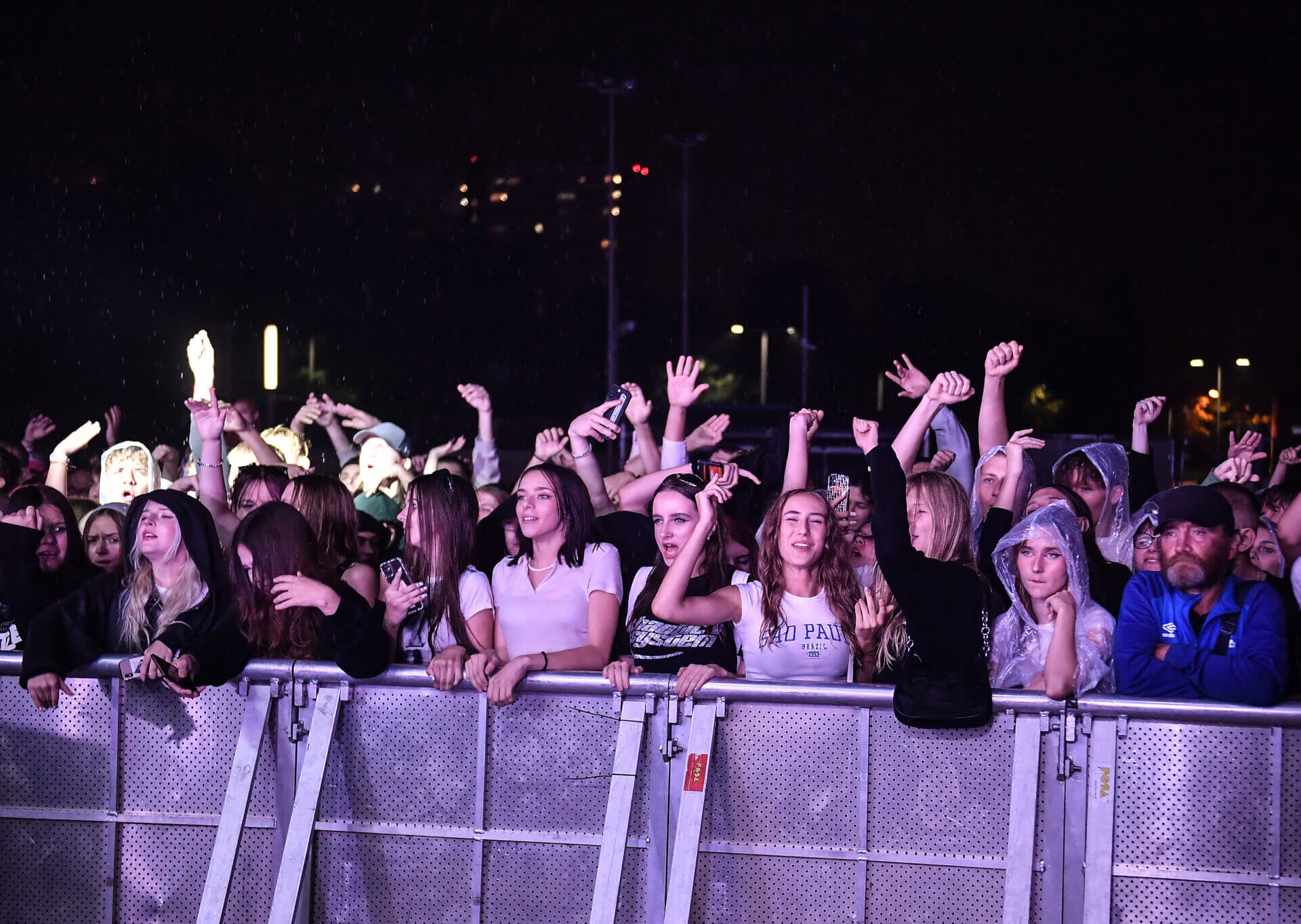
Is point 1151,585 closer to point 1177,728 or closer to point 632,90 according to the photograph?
point 1177,728

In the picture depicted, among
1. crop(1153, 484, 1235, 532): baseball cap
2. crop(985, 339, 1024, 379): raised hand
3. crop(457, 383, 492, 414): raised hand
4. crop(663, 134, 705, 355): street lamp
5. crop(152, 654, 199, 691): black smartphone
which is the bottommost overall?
crop(152, 654, 199, 691): black smartphone

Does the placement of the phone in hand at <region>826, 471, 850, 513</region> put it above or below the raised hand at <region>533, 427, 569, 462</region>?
below

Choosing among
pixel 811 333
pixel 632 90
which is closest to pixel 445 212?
pixel 811 333

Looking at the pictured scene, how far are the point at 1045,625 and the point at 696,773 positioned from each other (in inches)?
50.0

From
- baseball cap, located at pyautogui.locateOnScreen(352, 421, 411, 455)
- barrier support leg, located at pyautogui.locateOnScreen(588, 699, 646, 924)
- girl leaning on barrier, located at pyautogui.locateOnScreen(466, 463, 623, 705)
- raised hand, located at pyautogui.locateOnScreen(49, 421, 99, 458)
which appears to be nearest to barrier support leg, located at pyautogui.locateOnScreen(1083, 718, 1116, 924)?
barrier support leg, located at pyautogui.locateOnScreen(588, 699, 646, 924)

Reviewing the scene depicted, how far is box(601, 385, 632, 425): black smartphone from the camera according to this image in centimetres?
641

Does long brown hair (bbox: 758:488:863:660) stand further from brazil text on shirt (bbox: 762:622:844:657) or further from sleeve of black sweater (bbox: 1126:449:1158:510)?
sleeve of black sweater (bbox: 1126:449:1158:510)

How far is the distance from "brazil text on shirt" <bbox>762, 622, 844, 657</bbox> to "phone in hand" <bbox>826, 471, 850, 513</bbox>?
4.20 feet

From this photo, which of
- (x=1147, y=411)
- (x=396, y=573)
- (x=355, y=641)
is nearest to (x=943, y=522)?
(x=396, y=573)

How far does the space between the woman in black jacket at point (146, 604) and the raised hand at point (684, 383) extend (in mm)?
2748

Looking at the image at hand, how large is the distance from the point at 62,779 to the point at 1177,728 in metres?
3.68

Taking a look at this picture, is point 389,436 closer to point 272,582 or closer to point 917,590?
point 272,582

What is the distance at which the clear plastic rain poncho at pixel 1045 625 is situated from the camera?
14.4 ft

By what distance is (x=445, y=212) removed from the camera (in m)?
51.4
